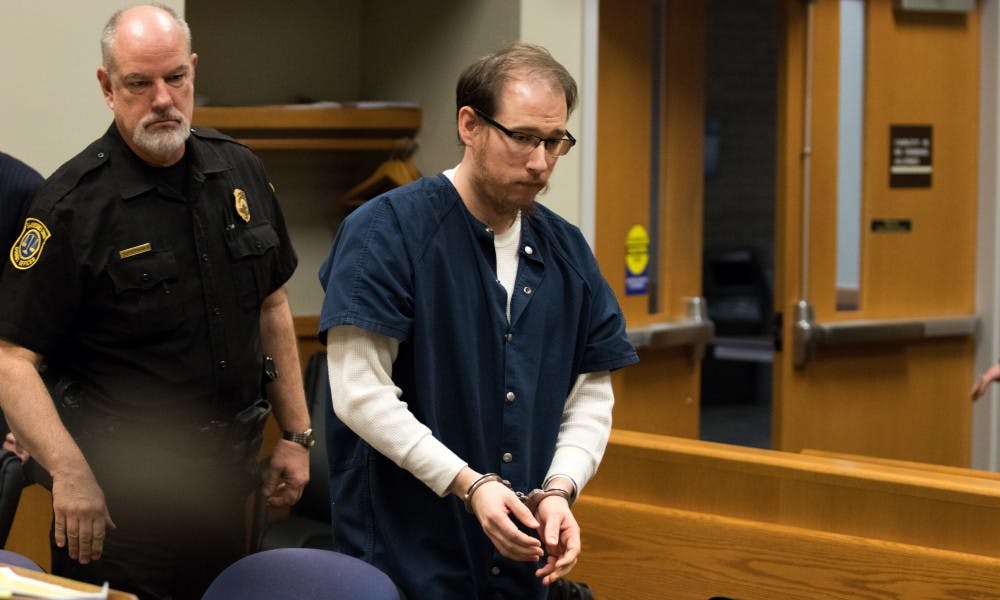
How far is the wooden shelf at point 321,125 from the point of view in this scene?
4.09 meters

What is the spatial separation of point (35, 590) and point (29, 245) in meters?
0.86

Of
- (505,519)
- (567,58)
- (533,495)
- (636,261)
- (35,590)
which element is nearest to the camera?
(35,590)

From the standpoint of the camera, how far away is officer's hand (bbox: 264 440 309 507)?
2514 millimetres

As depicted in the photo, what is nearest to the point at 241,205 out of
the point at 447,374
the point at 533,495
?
the point at 447,374

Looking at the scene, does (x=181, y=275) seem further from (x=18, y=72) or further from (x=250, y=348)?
(x=18, y=72)

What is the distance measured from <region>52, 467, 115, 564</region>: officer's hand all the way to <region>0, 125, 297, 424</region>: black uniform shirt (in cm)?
16

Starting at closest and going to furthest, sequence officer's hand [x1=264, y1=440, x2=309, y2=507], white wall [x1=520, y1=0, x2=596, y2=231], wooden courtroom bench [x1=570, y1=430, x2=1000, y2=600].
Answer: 1. officer's hand [x1=264, y1=440, x2=309, y2=507]
2. wooden courtroom bench [x1=570, y1=430, x2=1000, y2=600]
3. white wall [x1=520, y1=0, x2=596, y2=231]

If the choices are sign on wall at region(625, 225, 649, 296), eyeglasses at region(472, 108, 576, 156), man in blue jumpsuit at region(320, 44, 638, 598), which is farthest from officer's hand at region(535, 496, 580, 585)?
sign on wall at region(625, 225, 649, 296)

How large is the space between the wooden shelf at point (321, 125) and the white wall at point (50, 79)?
0.63 m

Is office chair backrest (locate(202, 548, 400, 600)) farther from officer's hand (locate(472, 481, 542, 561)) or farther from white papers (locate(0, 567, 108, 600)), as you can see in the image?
white papers (locate(0, 567, 108, 600))

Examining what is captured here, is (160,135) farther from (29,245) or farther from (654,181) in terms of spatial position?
(654,181)

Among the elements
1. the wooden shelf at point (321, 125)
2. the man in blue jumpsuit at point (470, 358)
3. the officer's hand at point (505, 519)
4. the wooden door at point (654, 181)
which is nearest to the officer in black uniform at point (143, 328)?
the man in blue jumpsuit at point (470, 358)

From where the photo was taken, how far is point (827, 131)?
4590 mm

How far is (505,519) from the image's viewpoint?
1731 millimetres
